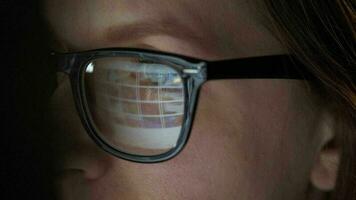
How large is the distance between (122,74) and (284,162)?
0.26 m

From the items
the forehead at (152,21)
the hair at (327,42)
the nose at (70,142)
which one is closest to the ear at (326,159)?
the hair at (327,42)

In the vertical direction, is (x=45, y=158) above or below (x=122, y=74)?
below

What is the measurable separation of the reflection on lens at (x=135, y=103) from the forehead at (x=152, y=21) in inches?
1.4

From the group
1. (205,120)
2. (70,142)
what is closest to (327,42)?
(205,120)

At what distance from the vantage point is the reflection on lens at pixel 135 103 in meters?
0.61

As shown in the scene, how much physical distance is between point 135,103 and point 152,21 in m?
0.11

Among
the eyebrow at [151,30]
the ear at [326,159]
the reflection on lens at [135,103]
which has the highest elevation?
the eyebrow at [151,30]

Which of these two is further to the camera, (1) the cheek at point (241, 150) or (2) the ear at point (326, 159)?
(2) the ear at point (326, 159)

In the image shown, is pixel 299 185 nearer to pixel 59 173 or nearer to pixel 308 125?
pixel 308 125

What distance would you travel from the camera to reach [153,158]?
24.5 inches

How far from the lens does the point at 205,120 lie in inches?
25.2

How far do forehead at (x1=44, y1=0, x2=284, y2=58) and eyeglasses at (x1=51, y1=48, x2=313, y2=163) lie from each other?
2cm

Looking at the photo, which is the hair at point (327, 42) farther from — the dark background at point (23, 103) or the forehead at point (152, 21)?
the dark background at point (23, 103)

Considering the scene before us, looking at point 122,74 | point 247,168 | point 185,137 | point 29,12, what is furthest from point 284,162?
point 29,12
